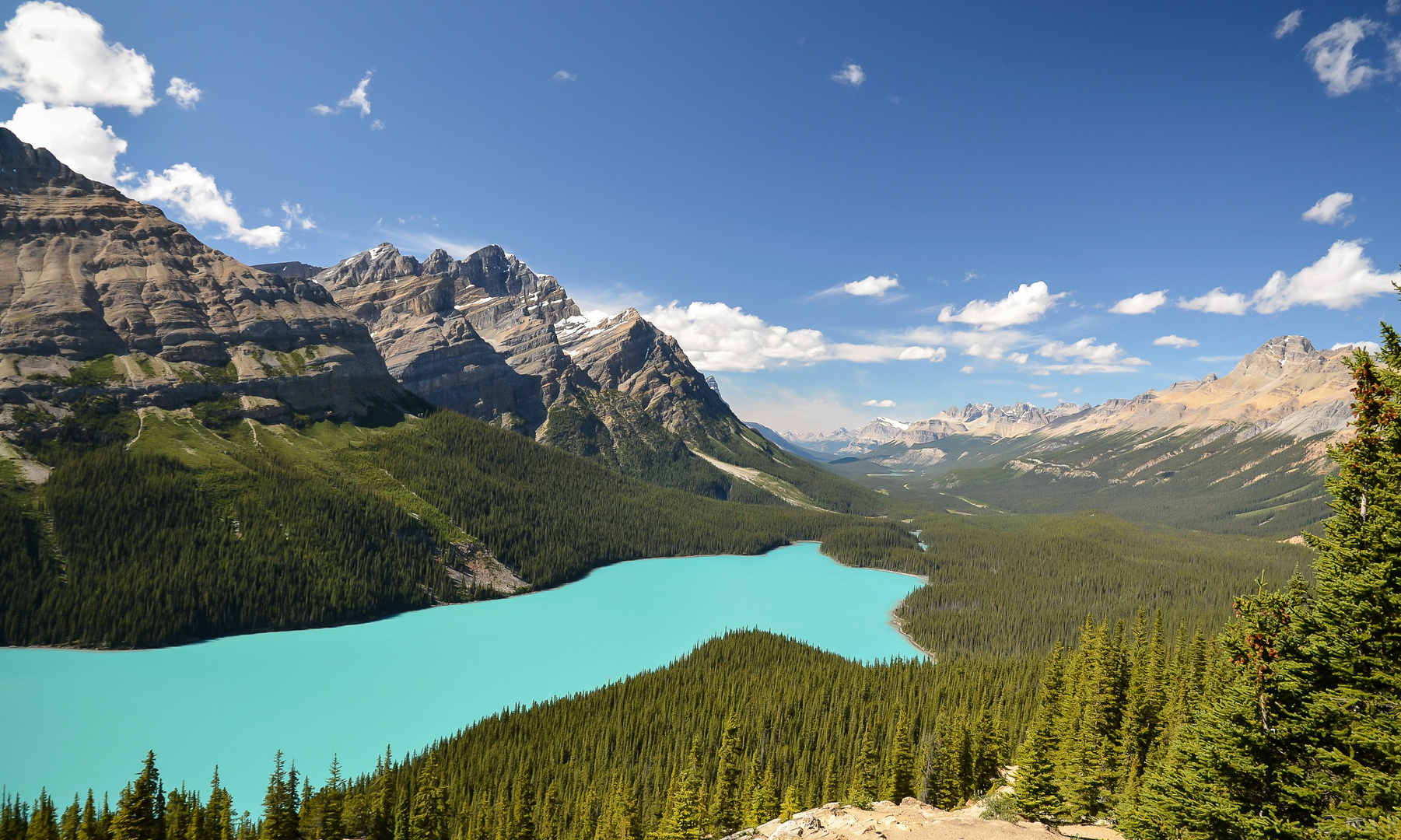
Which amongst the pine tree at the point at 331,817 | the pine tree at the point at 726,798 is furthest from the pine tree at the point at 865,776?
the pine tree at the point at 331,817

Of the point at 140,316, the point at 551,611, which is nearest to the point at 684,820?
the point at 551,611

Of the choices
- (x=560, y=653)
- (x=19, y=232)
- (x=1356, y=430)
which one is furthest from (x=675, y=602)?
(x=19, y=232)

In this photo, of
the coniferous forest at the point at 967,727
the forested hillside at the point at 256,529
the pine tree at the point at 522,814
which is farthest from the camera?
the forested hillside at the point at 256,529

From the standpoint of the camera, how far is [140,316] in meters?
134

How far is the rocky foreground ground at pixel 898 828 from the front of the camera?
66.1 ft

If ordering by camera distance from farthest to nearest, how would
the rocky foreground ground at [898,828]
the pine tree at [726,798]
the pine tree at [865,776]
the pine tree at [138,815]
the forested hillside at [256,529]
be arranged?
1. the forested hillside at [256,529]
2. the pine tree at [865,776]
3. the pine tree at [726,798]
4. the pine tree at [138,815]
5. the rocky foreground ground at [898,828]

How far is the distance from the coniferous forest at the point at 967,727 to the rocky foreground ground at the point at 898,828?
10.7 feet

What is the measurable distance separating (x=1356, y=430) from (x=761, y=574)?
151 m

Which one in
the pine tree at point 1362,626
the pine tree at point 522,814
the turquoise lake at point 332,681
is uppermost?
the pine tree at point 1362,626

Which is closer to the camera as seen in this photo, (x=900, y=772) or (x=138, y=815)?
(x=138, y=815)

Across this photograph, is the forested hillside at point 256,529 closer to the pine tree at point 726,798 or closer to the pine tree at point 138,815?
the pine tree at point 138,815

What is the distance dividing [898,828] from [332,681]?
7765cm

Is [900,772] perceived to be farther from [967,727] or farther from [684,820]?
[684,820]

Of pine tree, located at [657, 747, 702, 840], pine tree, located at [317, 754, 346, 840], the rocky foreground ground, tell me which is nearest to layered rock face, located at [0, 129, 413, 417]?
pine tree, located at [317, 754, 346, 840]
